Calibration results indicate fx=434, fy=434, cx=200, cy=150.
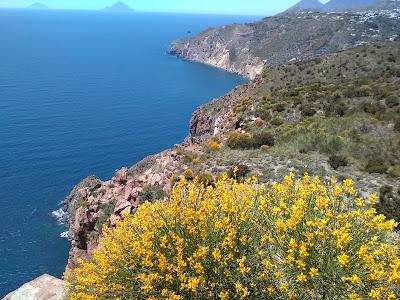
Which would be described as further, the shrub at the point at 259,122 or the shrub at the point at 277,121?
the shrub at the point at 259,122

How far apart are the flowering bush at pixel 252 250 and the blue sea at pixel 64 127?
137 feet

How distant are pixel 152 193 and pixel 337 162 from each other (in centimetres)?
992

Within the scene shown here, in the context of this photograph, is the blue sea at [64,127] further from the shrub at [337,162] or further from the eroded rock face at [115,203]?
the shrub at [337,162]

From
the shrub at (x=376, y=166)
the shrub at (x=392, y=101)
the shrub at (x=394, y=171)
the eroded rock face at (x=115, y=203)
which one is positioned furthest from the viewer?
the shrub at (x=392, y=101)

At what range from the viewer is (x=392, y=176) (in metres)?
20.5

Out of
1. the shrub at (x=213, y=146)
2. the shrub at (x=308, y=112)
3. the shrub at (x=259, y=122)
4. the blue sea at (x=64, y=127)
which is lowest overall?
the blue sea at (x=64, y=127)

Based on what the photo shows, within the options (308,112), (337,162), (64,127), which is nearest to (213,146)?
(337,162)

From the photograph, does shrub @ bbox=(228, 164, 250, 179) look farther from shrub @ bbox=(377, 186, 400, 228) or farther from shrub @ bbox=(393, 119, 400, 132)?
shrub @ bbox=(393, 119, 400, 132)

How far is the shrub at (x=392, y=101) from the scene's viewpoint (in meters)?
32.1

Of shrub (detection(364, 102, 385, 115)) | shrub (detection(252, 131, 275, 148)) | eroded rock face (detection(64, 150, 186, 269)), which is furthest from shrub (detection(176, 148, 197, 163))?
shrub (detection(364, 102, 385, 115))

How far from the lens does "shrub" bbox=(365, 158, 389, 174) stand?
2089 centimetres

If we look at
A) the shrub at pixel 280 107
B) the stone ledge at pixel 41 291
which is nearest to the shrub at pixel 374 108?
the shrub at pixel 280 107

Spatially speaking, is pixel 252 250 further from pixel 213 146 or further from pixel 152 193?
pixel 213 146

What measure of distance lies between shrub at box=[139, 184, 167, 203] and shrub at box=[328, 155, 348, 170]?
8829mm
